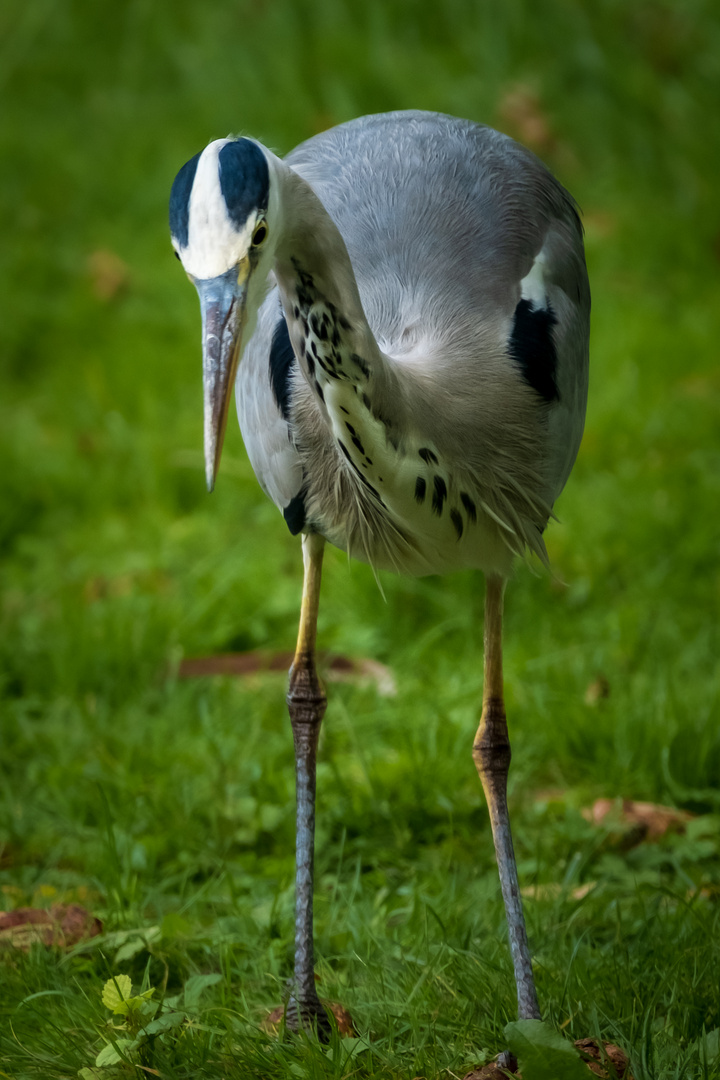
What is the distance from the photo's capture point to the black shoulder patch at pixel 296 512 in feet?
9.54

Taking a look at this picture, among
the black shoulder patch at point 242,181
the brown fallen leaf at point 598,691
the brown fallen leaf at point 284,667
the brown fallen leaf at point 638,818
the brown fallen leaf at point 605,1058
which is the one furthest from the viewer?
the brown fallen leaf at point 284,667

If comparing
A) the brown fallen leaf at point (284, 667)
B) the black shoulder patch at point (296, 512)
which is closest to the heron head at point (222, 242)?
the black shoulder patch at point (296, 512)

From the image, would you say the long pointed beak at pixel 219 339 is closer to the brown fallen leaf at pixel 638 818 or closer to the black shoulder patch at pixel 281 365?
the black shoulder patch at pixel 281 365

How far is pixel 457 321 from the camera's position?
281cm

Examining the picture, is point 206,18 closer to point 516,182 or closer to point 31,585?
point 31,585

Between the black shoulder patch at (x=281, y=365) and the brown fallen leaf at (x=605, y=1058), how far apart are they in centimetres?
146

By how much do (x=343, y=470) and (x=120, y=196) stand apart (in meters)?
5.67

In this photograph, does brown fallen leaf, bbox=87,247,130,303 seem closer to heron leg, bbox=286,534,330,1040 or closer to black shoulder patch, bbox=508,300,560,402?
heron leg, bbox=286,534,330,1040

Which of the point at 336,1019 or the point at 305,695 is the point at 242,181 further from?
the point at 336,1019

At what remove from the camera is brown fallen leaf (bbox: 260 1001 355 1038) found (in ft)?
8.78

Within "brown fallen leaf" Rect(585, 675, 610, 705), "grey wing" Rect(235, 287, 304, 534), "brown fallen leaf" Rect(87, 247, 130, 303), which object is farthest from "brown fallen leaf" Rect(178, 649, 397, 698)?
"brown fallen leaf" Rect(87, 247, 130, 303)

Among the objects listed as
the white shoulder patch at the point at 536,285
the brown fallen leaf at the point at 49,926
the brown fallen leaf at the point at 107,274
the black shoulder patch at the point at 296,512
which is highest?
the brown fallen leaf at the point at 107,274

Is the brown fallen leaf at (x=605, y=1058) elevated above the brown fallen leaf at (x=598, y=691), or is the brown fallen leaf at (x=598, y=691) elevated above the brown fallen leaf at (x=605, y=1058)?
the brown fallen leaf at (x=598, y=691)

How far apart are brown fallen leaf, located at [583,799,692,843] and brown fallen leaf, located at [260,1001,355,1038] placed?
41.8 inches
